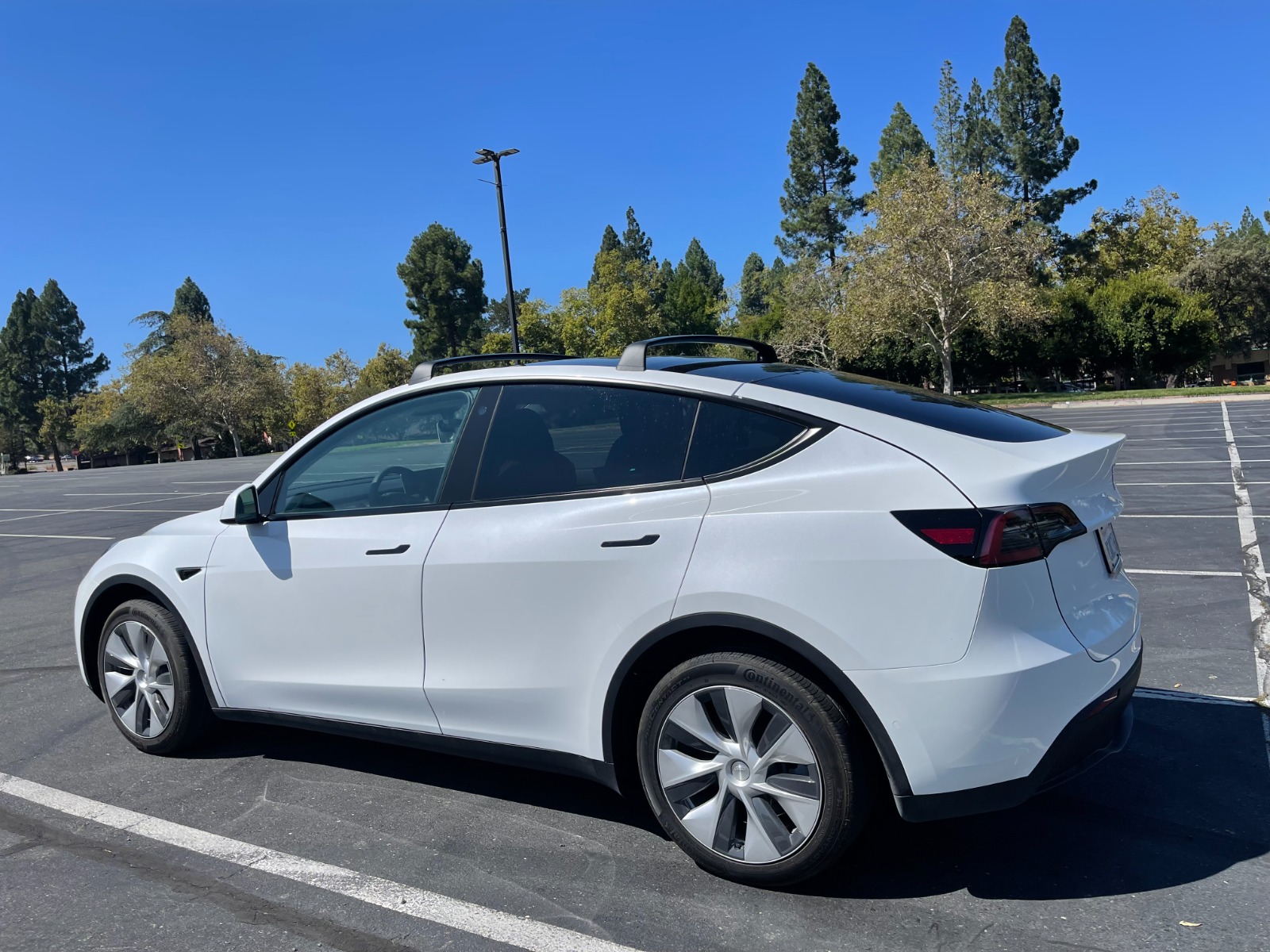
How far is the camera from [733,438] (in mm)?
2980

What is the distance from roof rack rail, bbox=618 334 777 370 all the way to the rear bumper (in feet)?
5.28

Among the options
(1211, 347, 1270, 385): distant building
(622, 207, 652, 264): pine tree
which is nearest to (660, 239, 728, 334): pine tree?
(622, 207, 652, 264): pine tree

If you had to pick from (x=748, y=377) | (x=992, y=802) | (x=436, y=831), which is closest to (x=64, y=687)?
(x=436, y=831)

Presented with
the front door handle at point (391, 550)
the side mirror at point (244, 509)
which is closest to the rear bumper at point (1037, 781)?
the front door handle at point (391, 550)

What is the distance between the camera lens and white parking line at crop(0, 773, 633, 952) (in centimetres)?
264

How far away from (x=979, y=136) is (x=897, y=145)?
7.47 metres

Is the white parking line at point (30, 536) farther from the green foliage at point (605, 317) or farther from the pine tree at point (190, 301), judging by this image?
the pine tree at point (190, 301)

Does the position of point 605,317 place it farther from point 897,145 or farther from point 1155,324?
point 1155,324

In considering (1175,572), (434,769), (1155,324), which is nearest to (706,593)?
(434,769)

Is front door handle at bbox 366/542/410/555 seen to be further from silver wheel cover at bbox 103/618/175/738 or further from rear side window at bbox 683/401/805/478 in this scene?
silver wheel cover at bbox 103/618/175/738

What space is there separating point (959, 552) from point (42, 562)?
1169cm

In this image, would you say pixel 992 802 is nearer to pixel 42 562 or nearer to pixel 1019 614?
pixel 1019 614

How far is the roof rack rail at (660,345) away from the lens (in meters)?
3.37

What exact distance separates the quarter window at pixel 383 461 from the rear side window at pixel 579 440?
0.77 feet
